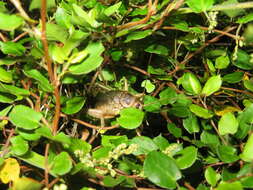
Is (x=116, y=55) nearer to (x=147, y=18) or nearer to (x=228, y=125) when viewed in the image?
(x=147, y=18)

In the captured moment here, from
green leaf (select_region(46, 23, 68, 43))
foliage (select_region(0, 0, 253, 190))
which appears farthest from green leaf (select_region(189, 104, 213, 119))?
green leaf (select_region(46, 23, 68, 43))

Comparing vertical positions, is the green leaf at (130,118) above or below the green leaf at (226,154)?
above

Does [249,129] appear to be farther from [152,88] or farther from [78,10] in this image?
[78,10]

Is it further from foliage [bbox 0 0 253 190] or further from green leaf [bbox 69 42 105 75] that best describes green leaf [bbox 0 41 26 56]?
green leaf [bbox 69 42 105 75]

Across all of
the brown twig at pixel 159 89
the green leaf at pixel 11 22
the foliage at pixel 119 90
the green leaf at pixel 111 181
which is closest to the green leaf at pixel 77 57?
the foliage at pixel 119 90

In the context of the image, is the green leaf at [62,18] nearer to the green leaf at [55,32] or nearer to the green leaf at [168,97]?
the green leaf at [55,32]

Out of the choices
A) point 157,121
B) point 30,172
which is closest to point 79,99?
point 30,172
